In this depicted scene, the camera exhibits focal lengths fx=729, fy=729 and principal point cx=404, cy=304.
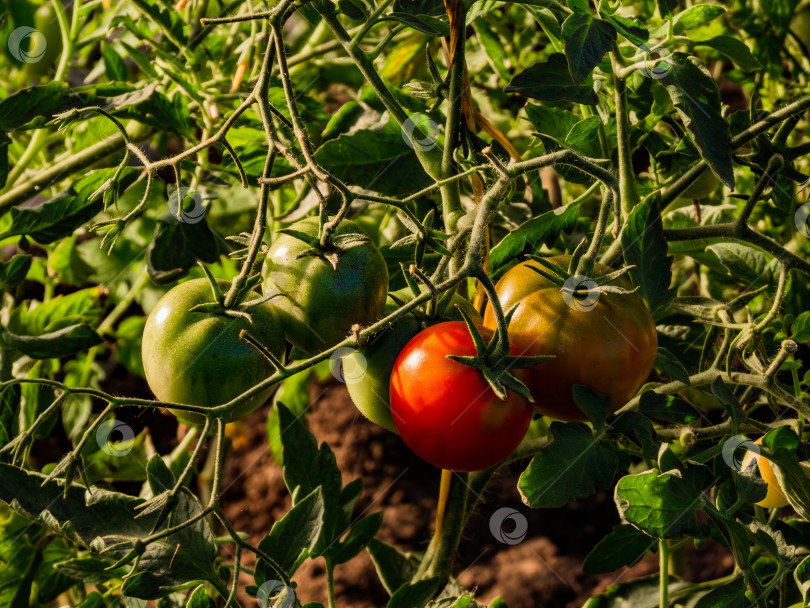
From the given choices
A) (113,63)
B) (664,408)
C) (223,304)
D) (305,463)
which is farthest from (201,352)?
(113,63)

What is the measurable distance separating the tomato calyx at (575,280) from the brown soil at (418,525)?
1.67 ft

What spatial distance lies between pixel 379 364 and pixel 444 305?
72 mm

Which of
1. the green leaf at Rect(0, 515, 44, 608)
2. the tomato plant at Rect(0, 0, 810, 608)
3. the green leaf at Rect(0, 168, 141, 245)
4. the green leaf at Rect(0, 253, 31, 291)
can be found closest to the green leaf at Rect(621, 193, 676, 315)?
the tomato plant at Rect(0, 0, 810, 608)

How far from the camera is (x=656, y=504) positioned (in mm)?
507

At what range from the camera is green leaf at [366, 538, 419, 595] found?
84cm

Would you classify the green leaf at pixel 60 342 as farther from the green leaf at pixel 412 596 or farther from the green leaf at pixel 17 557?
the green leaf at pixel 412 596

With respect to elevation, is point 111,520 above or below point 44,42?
below

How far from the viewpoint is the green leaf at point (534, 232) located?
64cm

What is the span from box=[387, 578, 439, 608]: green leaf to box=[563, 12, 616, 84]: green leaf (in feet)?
1.51

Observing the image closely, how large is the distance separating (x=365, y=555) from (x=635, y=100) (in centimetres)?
87

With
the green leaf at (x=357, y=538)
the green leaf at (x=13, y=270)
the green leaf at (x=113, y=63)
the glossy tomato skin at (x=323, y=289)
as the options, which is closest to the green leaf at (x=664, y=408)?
the glossy tomato skin at (x=323, y=289)

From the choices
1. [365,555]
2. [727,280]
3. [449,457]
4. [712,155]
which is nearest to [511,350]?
[449,457]

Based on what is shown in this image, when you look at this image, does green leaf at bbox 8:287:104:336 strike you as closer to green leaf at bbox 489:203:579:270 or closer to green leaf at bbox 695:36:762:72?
green leaf at bbox 489:203:579:270

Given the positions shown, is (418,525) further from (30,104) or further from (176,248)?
(30,104)
